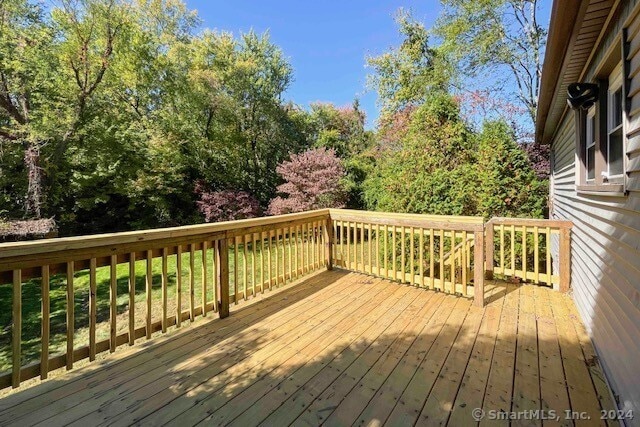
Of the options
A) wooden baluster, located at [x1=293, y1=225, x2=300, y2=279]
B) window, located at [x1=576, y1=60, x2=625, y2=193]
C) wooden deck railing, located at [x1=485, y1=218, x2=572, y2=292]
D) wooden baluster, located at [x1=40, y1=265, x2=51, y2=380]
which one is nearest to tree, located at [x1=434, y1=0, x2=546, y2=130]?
wooden deck railing, located at [x1=485, y1=218, x2=572, y2=292]

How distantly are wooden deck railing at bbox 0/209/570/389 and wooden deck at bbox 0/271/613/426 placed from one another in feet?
0.78

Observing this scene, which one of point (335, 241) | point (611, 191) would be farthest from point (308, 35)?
point (611, 191)

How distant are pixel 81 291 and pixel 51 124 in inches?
239

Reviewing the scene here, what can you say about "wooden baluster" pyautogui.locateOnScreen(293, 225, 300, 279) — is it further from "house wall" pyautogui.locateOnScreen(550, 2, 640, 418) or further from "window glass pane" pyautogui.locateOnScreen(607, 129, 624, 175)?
"window glass pane" pyautogui.locateOnScreen(607, 129, 624, 175)

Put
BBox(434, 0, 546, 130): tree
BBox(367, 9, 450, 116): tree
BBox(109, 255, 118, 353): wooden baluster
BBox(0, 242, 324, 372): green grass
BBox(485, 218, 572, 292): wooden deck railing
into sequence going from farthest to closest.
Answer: BBox(367, 9, 450, 116): tree, BBox(434, 0, 546, 130): tree, BBox(485, 218, 572, 292): wooden deck railing, BBox(0, 242, 324, 372): green grass, BBox(109, 255, 118, 353): wooden baluster

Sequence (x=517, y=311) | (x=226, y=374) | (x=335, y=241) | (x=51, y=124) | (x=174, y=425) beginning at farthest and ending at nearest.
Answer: (x=51, y=124), (x=335, y=241), (x=517, y=311), (x=226, y=374), (x=174, y=425)

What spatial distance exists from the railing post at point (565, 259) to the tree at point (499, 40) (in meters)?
9.82

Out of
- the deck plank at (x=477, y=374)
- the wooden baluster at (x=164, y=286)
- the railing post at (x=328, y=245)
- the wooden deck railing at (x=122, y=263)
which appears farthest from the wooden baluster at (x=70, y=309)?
the railing post at (x=328, y=245)

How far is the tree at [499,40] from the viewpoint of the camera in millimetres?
11500

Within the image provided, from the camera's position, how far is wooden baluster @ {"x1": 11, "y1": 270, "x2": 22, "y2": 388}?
1906mm

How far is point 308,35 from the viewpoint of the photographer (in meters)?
16.3

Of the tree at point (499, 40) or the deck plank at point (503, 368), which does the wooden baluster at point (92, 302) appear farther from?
the tree at point (499, 40)

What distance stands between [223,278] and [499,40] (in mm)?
13751

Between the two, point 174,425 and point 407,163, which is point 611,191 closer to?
point 174,425
